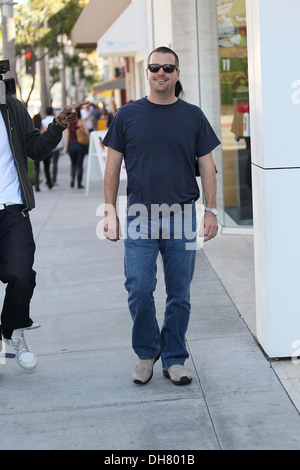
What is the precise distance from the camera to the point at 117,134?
4504 millimetres

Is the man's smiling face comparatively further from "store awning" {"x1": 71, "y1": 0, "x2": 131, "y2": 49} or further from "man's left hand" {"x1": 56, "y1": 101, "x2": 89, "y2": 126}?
"store awning" {"x1": 71, "y1": 0, "x2": 131, "y2": 49}

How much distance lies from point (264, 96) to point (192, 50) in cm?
667

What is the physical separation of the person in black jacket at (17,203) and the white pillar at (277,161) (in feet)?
3.78

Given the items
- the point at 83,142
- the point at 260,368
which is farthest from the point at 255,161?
the point at 83,142

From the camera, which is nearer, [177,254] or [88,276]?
[177,254]

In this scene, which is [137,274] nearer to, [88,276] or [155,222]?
[155,222]

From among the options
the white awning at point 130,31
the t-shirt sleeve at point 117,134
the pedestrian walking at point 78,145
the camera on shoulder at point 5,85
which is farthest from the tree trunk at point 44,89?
the t-shirt sleeve at point 117,134

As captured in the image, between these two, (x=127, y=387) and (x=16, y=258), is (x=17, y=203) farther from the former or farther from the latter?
(x=127, y=387)

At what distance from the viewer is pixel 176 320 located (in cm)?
462

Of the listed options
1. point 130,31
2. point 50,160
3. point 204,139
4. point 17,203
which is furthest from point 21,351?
point 50,160

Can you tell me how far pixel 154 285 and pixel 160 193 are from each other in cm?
54

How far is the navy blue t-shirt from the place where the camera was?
14.5 feet

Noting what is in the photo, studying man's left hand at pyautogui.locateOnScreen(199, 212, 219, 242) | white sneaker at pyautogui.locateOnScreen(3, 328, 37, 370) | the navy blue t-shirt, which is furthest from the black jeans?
man's left hand at pyautogui.locateOnScreen(199, 212, 219, 242)

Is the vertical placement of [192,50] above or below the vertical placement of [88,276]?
above
